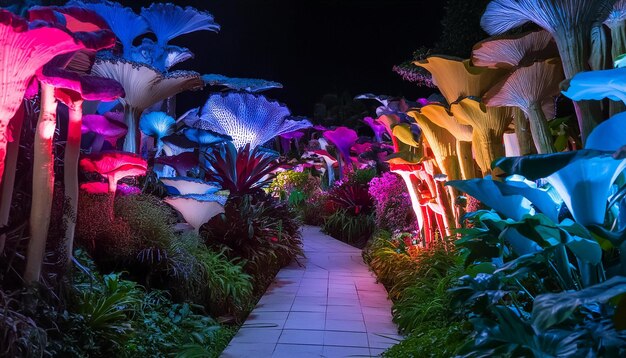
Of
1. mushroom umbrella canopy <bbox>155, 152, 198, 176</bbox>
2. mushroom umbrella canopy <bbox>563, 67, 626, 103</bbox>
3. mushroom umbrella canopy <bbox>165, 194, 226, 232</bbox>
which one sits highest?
mushroom umbrella canopy <bbox>155, 152, 198, 176</bbox>

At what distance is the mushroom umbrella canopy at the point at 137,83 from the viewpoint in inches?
157

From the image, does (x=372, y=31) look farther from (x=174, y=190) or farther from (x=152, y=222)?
(x=152, y=222)

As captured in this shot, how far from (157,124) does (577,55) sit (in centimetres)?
380

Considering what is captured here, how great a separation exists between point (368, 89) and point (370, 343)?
399 inches

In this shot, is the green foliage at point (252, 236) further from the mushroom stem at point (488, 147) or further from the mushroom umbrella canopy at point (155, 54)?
the mushroom stem at point (488, 147)

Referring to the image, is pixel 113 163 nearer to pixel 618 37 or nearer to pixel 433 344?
pixel 433 344

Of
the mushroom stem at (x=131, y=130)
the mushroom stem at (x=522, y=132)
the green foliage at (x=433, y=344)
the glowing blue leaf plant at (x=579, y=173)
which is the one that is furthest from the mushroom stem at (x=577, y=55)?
→ the mushroom stem at (x=131, y=130)

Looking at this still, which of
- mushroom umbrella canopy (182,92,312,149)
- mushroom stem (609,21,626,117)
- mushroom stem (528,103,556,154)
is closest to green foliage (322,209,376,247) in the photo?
mushroom umbrella canopy (182,92,312,149)

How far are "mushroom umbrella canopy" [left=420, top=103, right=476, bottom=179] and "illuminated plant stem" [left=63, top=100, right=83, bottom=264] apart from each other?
105 inches

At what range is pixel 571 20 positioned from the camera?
2914 mm

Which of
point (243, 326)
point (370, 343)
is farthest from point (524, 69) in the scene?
point (243, 326)

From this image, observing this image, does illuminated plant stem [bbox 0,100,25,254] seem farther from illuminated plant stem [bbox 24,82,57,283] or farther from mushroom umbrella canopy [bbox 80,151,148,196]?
mushroom umbrella canopy [bbox 80,151,148,196]

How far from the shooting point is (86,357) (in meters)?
2.55

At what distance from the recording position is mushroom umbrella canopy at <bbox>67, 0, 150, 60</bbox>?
4.57 m
